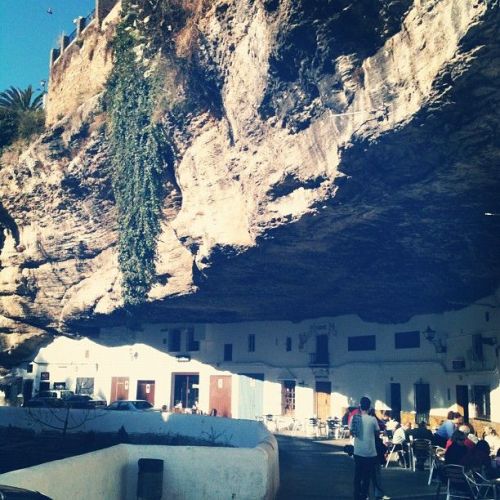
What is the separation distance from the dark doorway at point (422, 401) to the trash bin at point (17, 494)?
61.8 feet

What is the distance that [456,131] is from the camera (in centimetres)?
1241

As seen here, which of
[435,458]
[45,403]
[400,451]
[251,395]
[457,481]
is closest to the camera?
[457,481]

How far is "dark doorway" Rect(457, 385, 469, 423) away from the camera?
21.7 meters

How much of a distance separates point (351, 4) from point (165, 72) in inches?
378

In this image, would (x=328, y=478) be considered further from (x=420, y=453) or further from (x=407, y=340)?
(x=407, y=340)

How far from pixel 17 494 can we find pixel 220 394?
2423 centimetres

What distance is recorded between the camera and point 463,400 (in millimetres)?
21828

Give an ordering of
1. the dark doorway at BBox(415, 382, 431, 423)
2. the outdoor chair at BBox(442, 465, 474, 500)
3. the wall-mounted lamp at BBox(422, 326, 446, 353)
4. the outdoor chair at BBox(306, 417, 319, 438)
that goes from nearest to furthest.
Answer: the outdoor chair at BBox(442, 465, 474, 500), the wall-mounted lamp at BBox(422, 326, 446, 353), the dark doorway at BBox(415, 382, 431, 423), the outdoor chair at BBox(306, 417, 319, 438)

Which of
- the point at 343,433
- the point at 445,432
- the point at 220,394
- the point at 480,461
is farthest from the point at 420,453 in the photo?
the point at 220,394

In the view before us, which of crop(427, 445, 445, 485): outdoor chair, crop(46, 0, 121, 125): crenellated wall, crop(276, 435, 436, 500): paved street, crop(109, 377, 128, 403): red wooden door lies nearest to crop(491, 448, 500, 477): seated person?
crop(427, 445, 445, 485): outdoor chair

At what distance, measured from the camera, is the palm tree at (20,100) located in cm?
3600

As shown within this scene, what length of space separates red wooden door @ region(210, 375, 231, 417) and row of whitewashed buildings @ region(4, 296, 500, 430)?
51 millimetres

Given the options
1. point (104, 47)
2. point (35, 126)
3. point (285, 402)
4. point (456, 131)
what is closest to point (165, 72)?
point (104, 47)

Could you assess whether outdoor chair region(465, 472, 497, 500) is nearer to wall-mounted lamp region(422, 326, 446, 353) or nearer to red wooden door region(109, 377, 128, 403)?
wall-mounted lamp region(422, 326, 446, 353)
